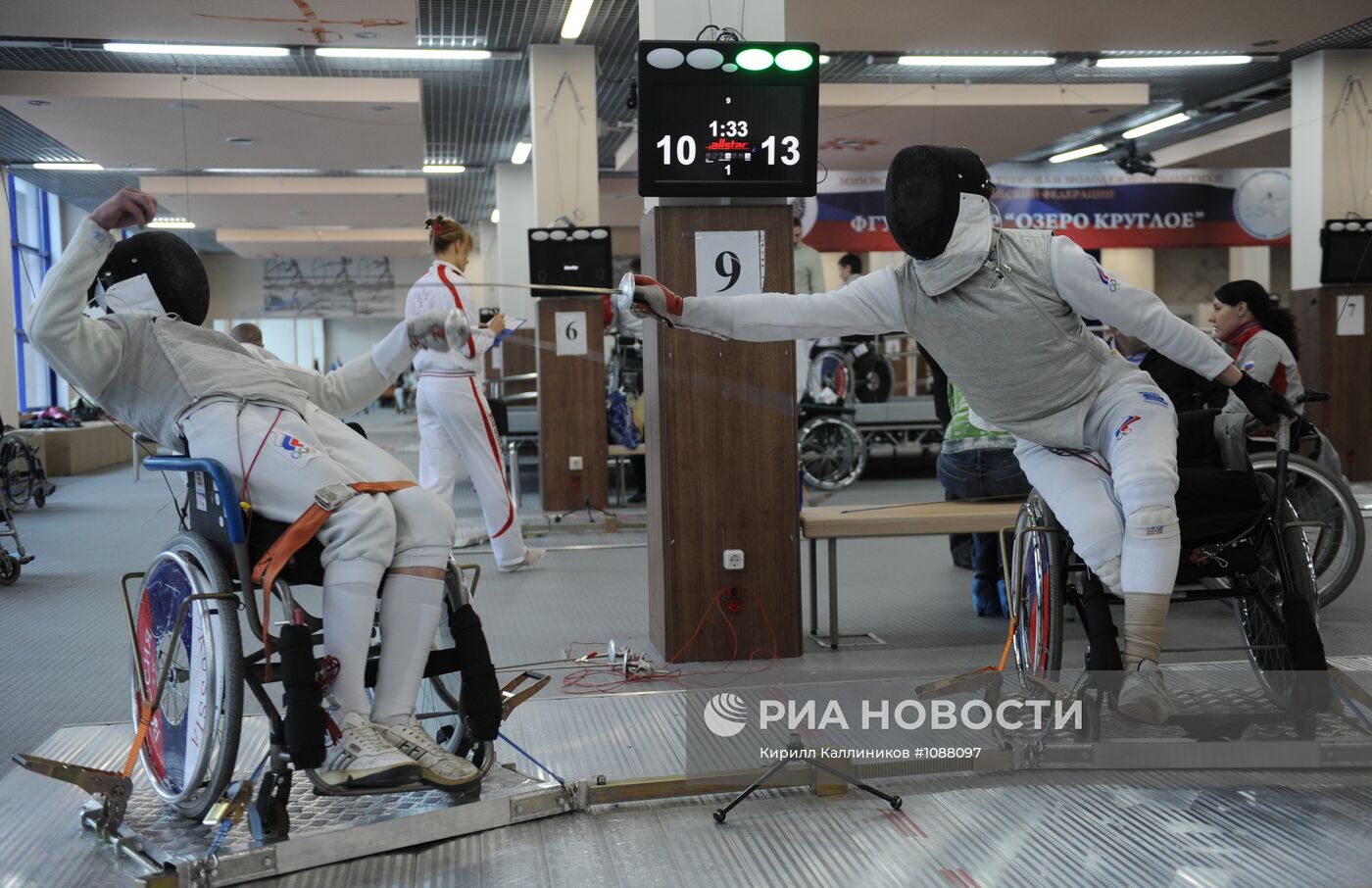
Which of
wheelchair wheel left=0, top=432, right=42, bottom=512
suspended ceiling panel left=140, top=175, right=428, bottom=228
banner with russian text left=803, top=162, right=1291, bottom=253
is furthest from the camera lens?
banner with russian text left=803, top=162, right=1291, bottom=253

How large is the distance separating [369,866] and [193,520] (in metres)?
0.73

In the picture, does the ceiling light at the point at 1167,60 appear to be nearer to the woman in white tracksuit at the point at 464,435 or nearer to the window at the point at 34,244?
the woman in white tracksuit at the point at 464,435

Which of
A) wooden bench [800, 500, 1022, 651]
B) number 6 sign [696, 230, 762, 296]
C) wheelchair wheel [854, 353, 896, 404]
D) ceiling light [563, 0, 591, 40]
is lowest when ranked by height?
wooden bench [800, 500, 1022, 651]

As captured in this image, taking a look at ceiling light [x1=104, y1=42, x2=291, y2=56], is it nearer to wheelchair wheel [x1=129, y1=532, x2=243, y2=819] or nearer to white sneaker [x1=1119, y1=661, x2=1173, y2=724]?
wheelchair wheel [x1=129, y1=532, x2=243, y2=819]

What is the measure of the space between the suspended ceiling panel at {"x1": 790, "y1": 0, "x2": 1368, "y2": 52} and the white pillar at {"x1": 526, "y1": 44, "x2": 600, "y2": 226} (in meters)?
1.63

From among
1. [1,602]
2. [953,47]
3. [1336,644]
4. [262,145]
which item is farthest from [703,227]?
[262,145]

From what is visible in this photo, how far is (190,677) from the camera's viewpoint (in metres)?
2.13

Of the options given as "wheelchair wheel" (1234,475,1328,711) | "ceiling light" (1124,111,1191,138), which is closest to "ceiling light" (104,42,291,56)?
"wheelchair wheel" (1234,475,1328,711)

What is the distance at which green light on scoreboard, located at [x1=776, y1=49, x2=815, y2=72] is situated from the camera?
136 inches

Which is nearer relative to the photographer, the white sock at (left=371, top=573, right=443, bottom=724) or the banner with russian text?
the white sock at (left=371, top=573, right=443, bottom=724)

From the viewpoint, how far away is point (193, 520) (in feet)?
7.50

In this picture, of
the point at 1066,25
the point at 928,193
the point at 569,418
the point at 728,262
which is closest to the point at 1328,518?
the point at 728,262

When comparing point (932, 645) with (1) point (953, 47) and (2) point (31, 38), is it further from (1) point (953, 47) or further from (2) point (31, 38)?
(2) point (31, 38)

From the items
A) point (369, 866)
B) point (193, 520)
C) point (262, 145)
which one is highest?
point (262, 145)
